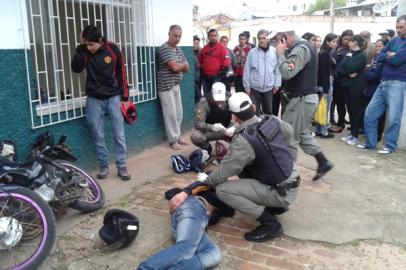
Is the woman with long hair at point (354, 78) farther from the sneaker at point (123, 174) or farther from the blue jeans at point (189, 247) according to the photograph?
the blue jeans at point (189, 247)

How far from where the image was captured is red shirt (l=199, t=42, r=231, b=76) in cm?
813

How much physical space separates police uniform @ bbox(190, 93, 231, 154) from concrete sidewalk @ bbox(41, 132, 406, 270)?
1.92 ft

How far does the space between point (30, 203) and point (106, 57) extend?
2157 mm

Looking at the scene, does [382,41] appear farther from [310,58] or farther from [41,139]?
[41,139]

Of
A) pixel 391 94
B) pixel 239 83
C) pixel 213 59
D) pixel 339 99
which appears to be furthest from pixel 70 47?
pixel 339 99

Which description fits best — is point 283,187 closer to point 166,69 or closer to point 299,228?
point 299,228

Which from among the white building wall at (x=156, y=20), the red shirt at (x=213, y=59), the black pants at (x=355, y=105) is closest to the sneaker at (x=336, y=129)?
the black pants at (x=355, y=105)

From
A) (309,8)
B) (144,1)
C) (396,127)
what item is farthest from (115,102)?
(309,8)

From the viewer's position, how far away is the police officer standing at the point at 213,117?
518cm

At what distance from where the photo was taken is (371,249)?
3521 mm

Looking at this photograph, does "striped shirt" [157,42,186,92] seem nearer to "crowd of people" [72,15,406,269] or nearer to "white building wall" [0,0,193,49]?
"crowd of people" [72,15,406,269]

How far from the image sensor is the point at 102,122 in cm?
491

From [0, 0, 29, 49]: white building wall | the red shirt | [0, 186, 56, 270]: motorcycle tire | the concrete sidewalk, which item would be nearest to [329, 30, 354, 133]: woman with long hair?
the red shirt

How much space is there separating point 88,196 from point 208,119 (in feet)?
6.46
